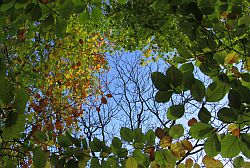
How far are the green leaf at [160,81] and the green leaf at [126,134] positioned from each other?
0.95ft

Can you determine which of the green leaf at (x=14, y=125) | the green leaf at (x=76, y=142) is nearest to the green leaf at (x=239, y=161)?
the green leaf at (x=76, y=142)

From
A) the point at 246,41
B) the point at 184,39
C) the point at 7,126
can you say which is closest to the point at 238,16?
the point at 246,41

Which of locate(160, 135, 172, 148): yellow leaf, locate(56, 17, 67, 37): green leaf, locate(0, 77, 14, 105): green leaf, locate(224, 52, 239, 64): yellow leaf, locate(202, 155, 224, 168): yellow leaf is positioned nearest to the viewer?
locate(0, 77, 14, 105): green leaf

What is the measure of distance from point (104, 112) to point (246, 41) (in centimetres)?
1066

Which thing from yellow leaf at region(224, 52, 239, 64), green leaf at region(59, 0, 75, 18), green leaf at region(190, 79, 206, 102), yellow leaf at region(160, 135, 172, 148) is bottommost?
yellow leaf at region(160, 135, 172, 148)

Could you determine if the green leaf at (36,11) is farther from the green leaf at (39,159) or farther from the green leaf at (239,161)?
the green leaf at (239,161)

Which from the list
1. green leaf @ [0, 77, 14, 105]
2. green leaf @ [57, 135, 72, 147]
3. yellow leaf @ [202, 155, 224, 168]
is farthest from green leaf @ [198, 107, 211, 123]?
green leaf @ [0, 77, 14, 105]

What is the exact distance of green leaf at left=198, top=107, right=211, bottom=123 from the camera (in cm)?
121

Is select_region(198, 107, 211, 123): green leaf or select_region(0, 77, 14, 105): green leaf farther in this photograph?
select_region(198, 107, 211, 123): green leaf

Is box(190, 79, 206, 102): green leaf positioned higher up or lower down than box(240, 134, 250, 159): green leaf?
higher up

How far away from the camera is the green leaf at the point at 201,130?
1.21 m

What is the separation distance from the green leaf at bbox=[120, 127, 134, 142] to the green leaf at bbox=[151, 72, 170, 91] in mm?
290

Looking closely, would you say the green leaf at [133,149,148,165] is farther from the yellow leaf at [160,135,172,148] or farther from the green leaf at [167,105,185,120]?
the green leaf at [167,105,185,120]

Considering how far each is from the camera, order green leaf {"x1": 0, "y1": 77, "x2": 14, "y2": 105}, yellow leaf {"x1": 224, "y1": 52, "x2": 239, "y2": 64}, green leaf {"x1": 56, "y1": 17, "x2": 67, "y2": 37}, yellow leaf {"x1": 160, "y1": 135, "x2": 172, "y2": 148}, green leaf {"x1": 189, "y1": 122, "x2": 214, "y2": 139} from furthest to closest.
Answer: green leaf {"x1": 56, "y1": 17, "x2": 67, "y2": 37}
yellow leaf {"x1": 224, "y1": 52, "x2": 239, "y2": 64}
yellow leaf {"x1": 160, "y1": 135, "x2": 172, "y2": 148}
green leaf {"x1": 189, "y1": 122, "x2": 214, "y2": 139}
green leaf {"x1": 0, "y1": 77, "x2": 14, "y2": 105}
